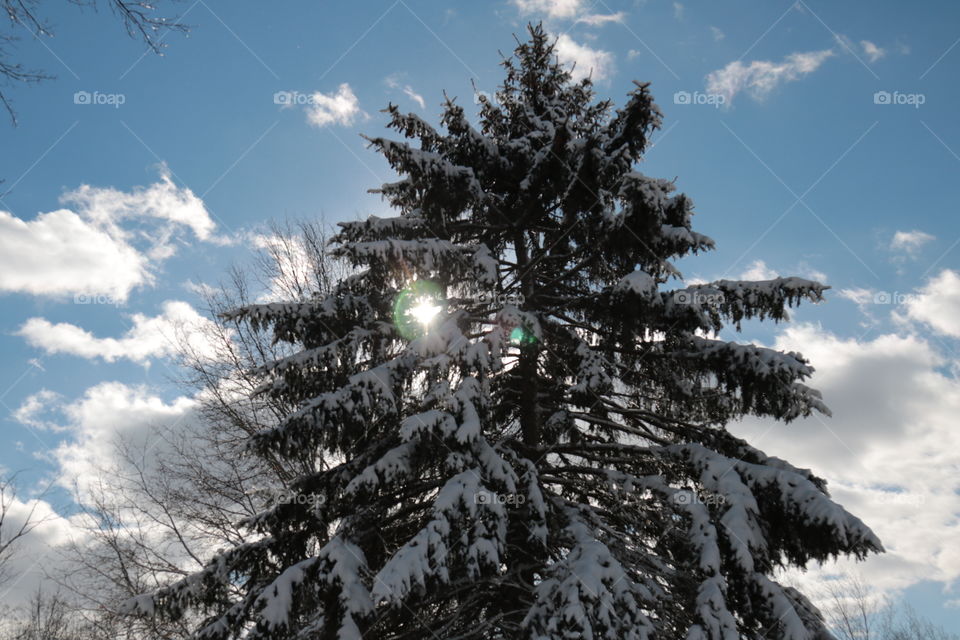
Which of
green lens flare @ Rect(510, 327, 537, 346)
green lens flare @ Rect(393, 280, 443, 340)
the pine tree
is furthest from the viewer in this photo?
green lens flare @ Rect(393, 280, 443, 340)

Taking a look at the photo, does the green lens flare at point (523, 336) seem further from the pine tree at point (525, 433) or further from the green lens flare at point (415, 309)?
the green lens flare at point (415, 309)

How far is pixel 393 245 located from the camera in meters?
6.90

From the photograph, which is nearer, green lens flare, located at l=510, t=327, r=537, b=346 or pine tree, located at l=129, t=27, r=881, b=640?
pine tree, located at l=129, t=27, r=881, b=640

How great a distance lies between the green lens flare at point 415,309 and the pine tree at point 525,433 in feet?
0.10

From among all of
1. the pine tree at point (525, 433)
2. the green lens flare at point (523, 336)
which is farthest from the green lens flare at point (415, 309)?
the green lens flare at point (523, 336)

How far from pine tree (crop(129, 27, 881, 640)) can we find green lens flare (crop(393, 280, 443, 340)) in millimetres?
32

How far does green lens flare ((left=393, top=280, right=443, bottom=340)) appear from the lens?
780 centimetres

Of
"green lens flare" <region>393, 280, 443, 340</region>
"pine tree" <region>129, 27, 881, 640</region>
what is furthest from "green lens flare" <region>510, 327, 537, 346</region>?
"green lens flare" <region>393, 280, 443, 340</region>

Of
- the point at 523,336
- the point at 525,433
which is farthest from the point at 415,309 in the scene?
the point at 525,433

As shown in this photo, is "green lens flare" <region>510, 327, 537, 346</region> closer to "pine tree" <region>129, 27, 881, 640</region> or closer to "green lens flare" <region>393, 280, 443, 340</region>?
"pine tree" <region>129, 27, 881, 640</region>

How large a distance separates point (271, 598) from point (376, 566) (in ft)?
5.44

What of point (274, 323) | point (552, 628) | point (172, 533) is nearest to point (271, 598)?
point (552, 628)

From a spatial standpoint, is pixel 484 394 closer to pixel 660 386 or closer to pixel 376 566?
pixel 376 566

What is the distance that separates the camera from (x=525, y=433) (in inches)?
311
